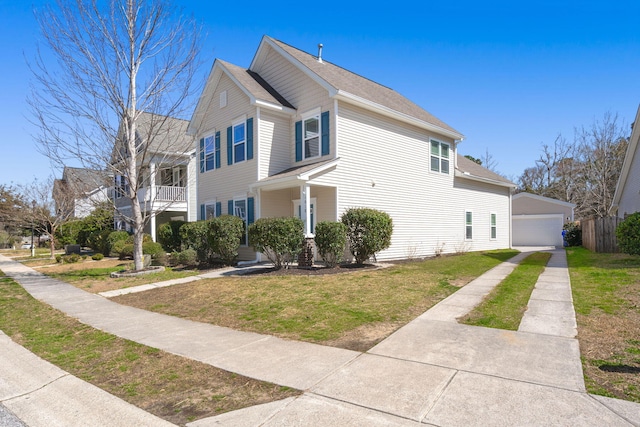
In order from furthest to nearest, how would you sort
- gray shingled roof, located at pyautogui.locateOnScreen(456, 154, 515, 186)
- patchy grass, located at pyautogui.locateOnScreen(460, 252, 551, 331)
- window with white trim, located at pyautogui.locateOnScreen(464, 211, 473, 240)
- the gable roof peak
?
1. gray shingled roof, located at pyautogui.locateOnScreen(456, 154, 515, 186)
2. window with white trim, located at pyautogui.locateOnScreen(464, 211, 473, 240)
3. the gable roof peak
4. patchy grass, located at pyautogui.locateOnScreen(460, 252, 551, 331)

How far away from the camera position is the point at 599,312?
621cm

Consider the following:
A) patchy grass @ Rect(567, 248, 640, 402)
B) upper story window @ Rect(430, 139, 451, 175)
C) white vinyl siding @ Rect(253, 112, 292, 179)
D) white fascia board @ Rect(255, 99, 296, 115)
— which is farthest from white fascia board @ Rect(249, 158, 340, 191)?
patchy grass @ Rect(567, 248, 640, 402)

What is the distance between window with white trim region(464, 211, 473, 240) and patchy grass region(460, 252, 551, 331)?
394 inches

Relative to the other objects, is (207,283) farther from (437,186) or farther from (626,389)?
(437,186)

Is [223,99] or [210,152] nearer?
[223,99]

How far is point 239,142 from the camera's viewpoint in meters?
16.0

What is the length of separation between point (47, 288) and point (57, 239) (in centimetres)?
2279

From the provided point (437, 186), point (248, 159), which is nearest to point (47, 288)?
point (248, 159)

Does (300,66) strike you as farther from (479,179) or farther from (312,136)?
(479,179)

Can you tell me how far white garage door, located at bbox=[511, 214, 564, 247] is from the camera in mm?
27516

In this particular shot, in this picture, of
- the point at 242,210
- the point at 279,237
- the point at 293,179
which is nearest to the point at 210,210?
the point at 242,210

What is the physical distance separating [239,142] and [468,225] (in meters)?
12.6

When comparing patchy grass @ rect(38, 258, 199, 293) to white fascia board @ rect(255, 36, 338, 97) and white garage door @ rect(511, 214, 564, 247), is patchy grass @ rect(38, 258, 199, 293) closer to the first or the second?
white fascia board @ rect(255, 36, 338, 97)

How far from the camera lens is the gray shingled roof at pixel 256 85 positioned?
14.9 meters
